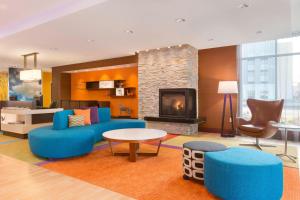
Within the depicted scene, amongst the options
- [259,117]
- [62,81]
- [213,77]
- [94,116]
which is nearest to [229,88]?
[213,77]

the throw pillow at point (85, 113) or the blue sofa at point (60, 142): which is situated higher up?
the throw pillow at point (85, 113)

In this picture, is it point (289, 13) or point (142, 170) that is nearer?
point (142, 170)

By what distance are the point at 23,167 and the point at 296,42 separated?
6657mm

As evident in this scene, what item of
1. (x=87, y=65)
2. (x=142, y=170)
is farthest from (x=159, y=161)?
(x=87, y=65)

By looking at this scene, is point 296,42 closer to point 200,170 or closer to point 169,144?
point 169,144

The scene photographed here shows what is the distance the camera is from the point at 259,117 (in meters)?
4.84

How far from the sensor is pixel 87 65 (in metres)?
9.35

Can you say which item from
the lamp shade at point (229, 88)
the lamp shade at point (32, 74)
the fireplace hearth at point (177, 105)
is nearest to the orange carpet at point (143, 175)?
the fireplace hearth at point (177, 105)

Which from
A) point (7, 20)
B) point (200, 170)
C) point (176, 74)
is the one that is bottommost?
point (200, 170)

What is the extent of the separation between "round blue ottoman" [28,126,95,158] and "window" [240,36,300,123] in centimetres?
472

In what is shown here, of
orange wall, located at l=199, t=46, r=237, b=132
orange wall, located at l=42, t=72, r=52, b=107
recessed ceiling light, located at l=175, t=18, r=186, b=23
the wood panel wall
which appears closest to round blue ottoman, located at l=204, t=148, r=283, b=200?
recessed ceiling light, located at l=175, t=18, r=186, b=23

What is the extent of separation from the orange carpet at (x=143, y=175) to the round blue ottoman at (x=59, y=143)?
15cm

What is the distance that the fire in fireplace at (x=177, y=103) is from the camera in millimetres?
6090

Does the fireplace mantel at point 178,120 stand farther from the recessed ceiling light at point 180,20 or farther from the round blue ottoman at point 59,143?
the round blue ottoman at point 59,143
